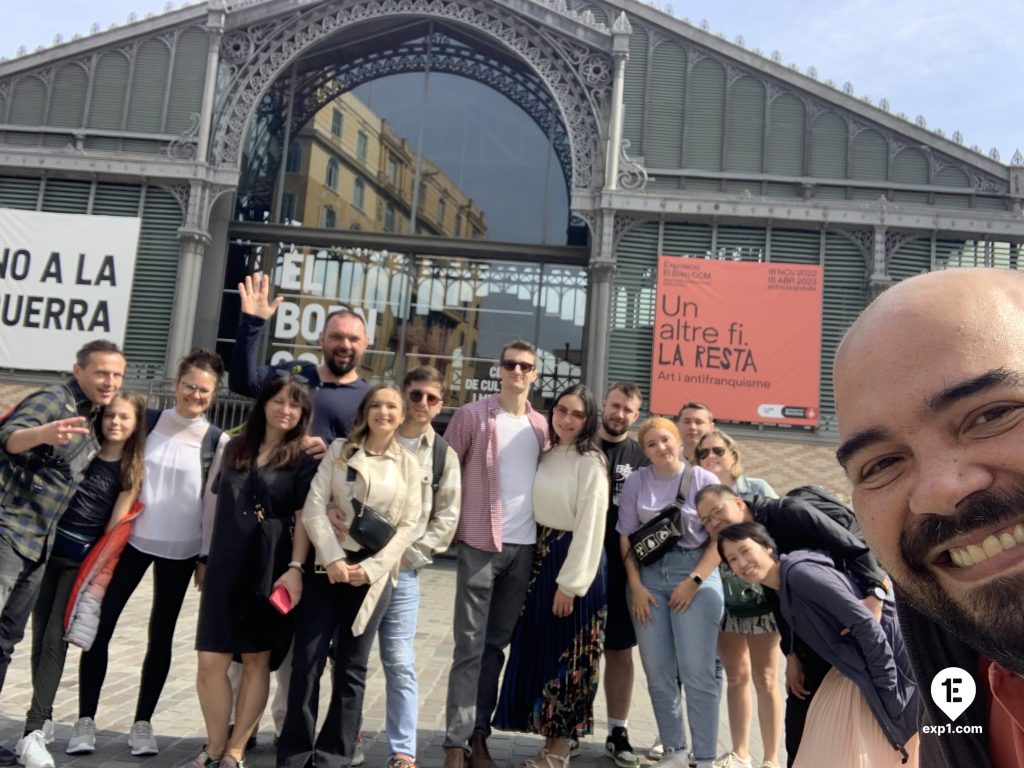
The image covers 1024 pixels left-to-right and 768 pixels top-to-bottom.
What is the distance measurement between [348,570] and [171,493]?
1.40 meters

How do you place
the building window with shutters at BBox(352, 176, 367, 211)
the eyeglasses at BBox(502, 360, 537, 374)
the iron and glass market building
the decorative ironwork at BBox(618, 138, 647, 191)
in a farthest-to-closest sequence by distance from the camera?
the building window with shutters at BBox(352, 176, 367, 211) → the decorative ironwork at BBox(618, 138, 647, 191) → the iron and glass market building → the eyeglasses at BBox(502, 360, 537, 374)

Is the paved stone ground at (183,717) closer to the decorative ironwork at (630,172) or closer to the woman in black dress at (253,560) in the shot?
the woman in black dress at (253,560)

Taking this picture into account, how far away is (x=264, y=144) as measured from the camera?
17.1 m

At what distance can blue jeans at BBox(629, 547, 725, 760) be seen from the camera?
437 cm

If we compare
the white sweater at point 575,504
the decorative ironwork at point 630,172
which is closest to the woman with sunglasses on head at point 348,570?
the white sweater at point 575,504

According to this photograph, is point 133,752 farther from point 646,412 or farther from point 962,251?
point 962,251

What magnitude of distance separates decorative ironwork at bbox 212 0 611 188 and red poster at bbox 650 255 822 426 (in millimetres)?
3257

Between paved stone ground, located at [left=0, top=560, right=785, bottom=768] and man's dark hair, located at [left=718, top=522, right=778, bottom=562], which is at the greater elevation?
man's dark hair, located at [left=718, top=522, right=778, bottom=562]

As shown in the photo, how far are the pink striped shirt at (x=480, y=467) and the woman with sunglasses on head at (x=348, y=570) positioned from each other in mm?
434

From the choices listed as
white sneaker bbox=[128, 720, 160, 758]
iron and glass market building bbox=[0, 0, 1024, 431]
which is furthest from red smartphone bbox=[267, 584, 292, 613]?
iron and glass market building bbox=[0, 0, 1024, 431]

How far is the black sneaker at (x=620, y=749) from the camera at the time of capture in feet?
14.8

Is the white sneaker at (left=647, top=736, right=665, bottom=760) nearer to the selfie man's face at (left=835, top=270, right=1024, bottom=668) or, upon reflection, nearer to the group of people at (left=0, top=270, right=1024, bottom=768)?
the group of people at (left=0, top=270, right=1024, bottom=768)

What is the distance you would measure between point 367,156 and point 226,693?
1495 cm

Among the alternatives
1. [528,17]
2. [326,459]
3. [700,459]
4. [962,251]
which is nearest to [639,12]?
[528,17]
